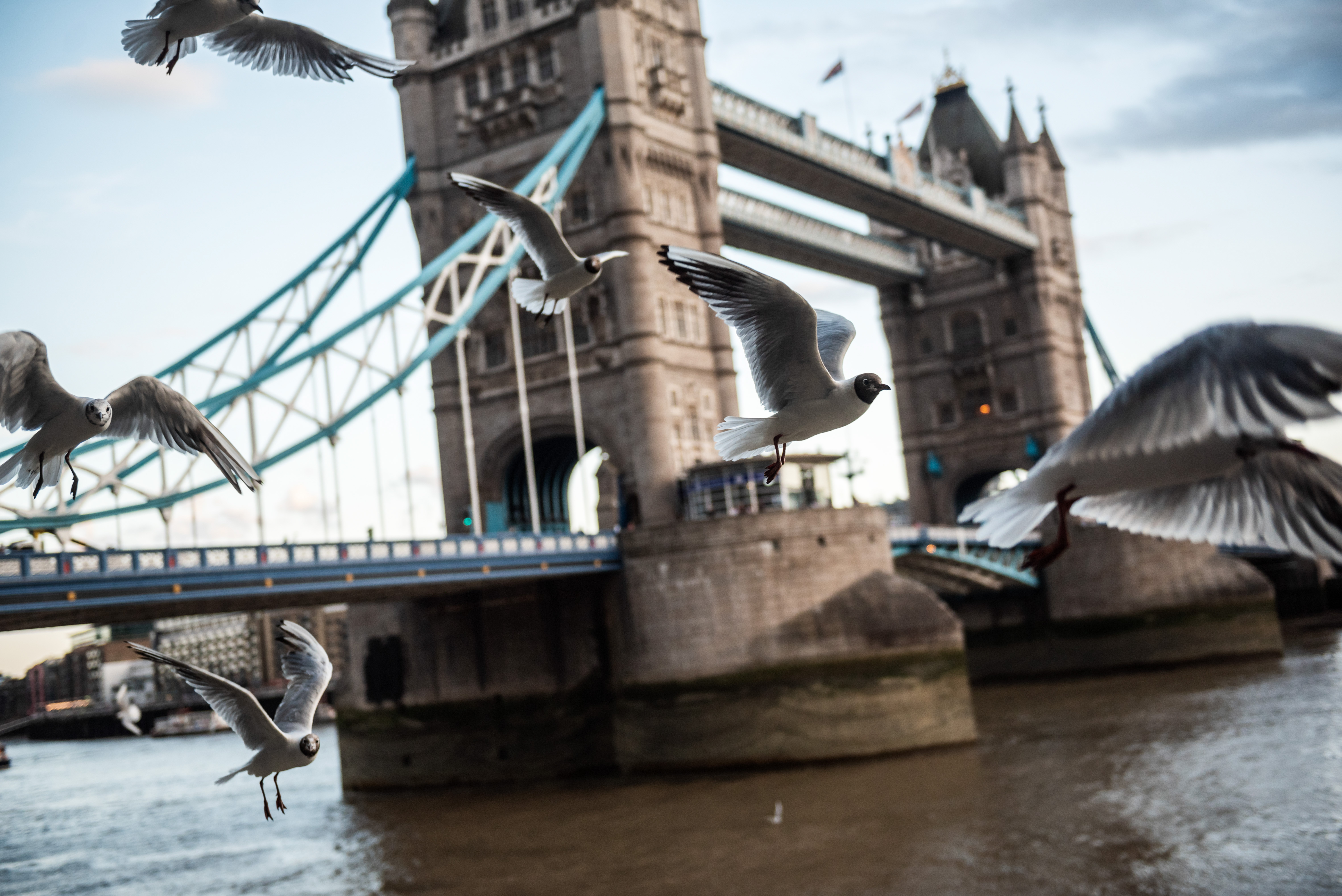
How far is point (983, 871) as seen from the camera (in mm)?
18797

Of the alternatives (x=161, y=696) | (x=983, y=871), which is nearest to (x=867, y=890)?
(x=983, y=871)

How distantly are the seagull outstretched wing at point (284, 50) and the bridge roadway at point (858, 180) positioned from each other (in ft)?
119

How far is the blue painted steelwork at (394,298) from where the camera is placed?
98.2ft

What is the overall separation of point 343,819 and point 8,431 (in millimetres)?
25895

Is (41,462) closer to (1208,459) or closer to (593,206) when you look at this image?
(1208,459)

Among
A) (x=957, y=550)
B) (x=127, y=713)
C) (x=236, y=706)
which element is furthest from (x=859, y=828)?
(x=957, y=550)

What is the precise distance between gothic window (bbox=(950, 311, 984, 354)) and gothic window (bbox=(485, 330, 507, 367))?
27098mm

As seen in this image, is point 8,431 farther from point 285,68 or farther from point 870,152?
point 870,152

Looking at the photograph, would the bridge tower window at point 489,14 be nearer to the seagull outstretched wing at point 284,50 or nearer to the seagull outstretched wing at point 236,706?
the seagull outstretched wing at point 284,50

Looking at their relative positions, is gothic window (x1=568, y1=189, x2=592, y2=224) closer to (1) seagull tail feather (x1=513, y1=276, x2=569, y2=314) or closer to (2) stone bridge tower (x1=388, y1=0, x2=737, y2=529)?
(2) stone bridge tower (x1=388, y1=0, x2=737, y2=529)

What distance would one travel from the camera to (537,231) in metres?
5.93

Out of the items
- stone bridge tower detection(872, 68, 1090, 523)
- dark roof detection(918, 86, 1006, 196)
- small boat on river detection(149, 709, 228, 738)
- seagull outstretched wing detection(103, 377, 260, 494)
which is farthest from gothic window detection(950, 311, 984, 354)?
seagull outstretched wing detection(103, 377, 260, 494)

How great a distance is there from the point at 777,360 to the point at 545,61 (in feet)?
116

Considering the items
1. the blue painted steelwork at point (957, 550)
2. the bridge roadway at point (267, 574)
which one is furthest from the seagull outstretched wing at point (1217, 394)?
the blue painted steelwork at point (957, 550)
